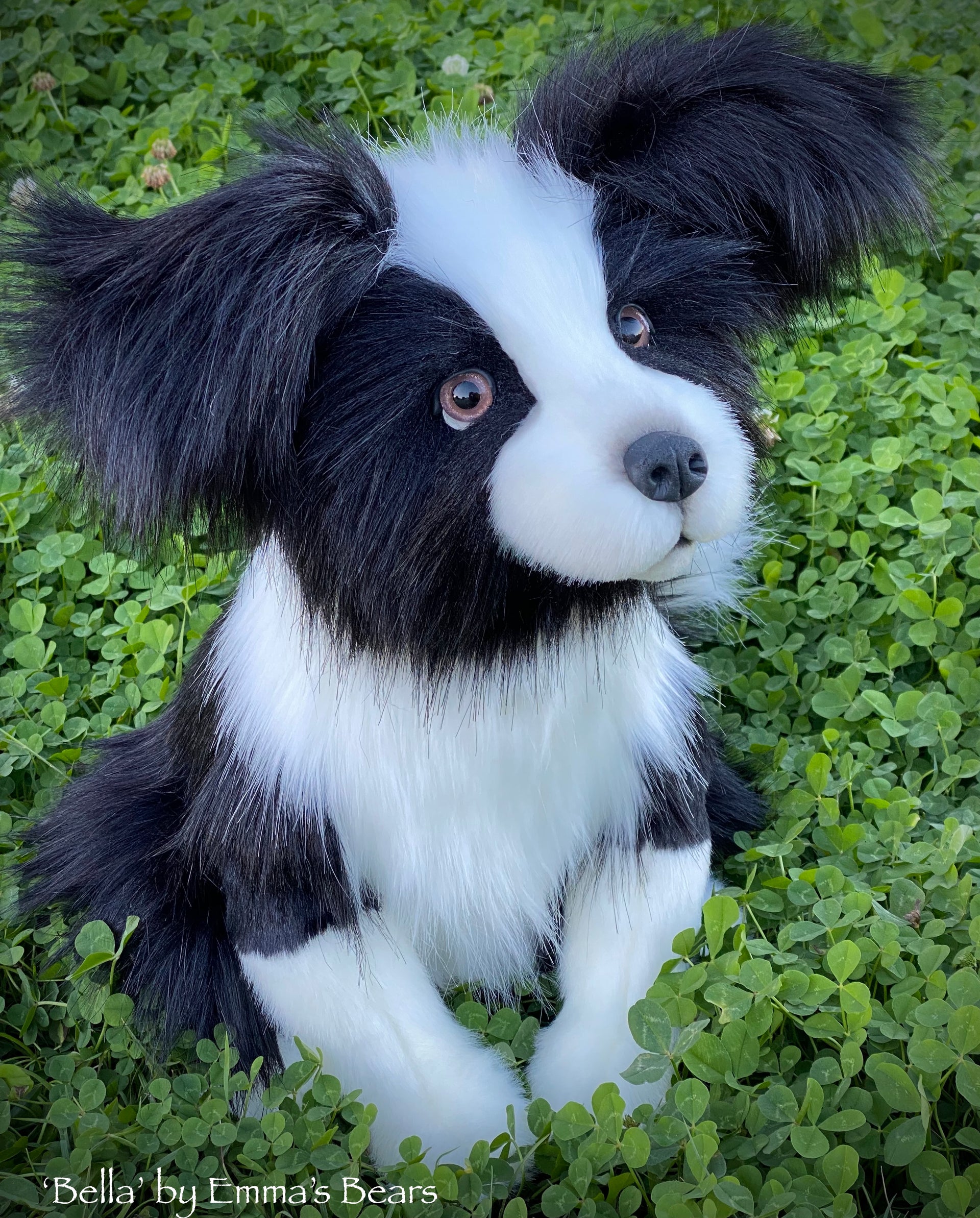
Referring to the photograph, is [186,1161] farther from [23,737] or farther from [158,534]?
[23,737]

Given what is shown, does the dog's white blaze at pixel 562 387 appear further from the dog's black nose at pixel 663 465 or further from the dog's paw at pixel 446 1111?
the dog's paw at pixel 446 1111

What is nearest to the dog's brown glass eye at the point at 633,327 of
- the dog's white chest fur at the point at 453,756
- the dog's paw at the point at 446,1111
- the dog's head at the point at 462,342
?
the dog's head at the point at 462,342

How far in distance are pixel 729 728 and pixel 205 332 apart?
1.17m

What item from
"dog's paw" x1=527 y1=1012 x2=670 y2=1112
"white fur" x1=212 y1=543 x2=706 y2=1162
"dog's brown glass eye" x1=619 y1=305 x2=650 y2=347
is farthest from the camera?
"dog's paw" x1=527 y1=1012 x2=670 y2=1112

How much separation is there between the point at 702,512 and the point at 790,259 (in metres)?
0.39

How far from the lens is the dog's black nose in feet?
3.71

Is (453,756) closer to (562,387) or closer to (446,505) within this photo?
(446,505)

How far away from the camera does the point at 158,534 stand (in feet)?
4.14

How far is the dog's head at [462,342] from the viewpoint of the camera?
1.17 meters

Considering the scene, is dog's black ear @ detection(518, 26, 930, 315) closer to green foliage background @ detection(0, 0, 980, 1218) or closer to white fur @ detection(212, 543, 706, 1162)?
green foliage background @ detection(0, 0, 980, 1218)

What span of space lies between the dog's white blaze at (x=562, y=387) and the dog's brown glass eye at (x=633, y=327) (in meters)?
0.03

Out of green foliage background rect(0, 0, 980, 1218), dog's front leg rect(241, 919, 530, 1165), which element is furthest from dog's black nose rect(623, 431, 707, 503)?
dog's front leg rect(241, 919, 530, 1165)

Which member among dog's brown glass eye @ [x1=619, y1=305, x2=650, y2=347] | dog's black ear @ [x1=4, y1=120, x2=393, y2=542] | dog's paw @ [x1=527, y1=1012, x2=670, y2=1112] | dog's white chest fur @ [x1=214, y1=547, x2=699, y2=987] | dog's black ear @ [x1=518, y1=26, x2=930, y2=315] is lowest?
dog's paw @ [x1=527, y1=1012, x2=670, y2=1112]

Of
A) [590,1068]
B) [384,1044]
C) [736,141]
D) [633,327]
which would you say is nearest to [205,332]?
[633,327]
